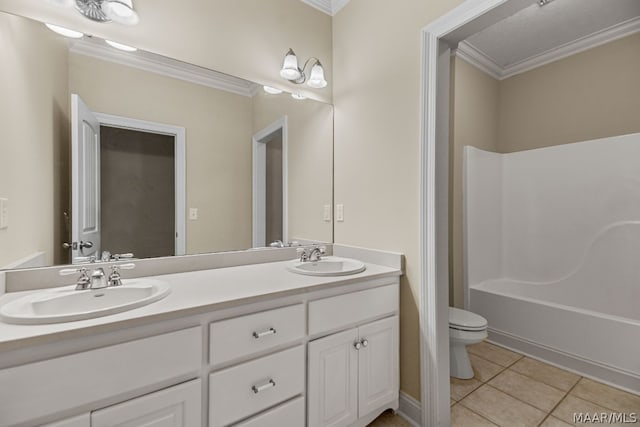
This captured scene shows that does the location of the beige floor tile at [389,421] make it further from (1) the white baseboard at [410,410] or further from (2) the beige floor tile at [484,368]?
(2) the beige floor tile at [484,368]

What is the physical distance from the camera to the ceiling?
86.0 inches

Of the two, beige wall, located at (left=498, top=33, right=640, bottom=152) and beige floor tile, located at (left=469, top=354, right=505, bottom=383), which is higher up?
beige wall, located at (left=498, top=33, right=640, bottom=152)

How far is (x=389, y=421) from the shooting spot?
61.9 inches

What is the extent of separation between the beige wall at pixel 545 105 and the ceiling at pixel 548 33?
82 mm

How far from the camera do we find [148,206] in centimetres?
150

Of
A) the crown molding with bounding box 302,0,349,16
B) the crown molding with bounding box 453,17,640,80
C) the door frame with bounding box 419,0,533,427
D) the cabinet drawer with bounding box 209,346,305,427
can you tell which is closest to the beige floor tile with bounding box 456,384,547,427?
the door frame with bounding box 419,0,533,427

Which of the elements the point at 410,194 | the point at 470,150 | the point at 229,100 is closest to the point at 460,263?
the point at 470,150

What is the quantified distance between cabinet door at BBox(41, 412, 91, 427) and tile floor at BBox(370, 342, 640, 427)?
4.36 ft

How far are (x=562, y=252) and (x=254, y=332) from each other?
2.98 metres


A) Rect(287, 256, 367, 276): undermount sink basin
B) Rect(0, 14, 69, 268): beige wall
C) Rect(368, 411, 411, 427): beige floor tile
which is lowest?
Rect(368, 411, 411, 427): beige floor tile

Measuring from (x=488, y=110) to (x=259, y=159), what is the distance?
2.59m

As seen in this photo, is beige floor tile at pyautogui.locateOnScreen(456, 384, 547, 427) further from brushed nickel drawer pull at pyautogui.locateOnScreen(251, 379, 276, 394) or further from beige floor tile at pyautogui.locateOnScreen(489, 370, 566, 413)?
brushed nickel drawer pull at pyautogui.locateOnScreen(251, 379, 276, 394)

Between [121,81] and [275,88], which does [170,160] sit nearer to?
[121,81]

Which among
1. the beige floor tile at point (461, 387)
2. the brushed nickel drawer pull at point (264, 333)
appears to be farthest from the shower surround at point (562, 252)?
the brushed nickel drawer pull at point (264, 333)
